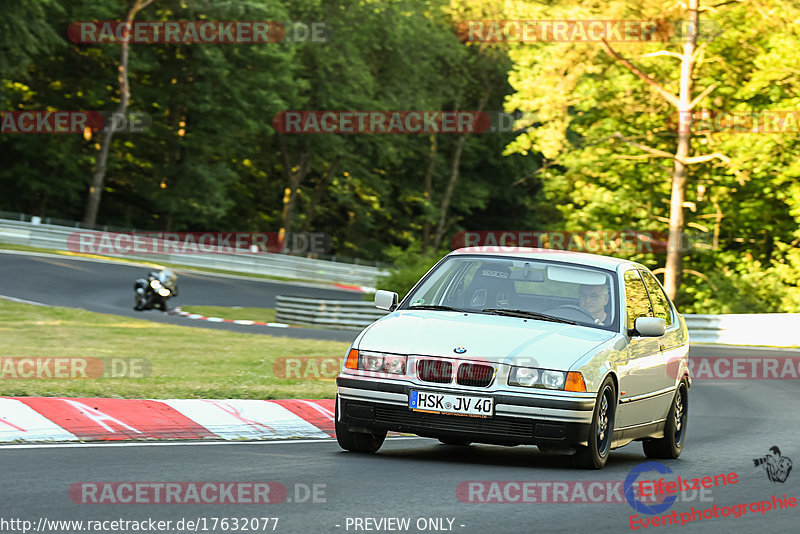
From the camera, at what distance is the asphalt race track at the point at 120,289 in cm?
2805

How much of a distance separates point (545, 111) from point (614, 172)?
524 cm

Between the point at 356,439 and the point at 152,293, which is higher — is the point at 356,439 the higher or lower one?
the higher one

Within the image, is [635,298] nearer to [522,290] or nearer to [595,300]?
[595,300]

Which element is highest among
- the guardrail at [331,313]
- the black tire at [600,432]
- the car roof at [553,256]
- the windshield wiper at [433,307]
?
the car roof at [553,256]

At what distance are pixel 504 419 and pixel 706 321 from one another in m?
24.5

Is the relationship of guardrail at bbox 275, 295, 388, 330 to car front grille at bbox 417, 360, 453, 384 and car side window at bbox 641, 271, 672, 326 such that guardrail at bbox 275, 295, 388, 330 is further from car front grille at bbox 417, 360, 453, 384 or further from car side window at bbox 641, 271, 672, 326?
car front grille at bbox 417, 360, 453, 384

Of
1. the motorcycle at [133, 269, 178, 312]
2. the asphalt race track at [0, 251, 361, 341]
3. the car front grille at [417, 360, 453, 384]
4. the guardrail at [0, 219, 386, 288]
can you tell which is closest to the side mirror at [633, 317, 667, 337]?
the car front grille at [417, 360, 453, 384]

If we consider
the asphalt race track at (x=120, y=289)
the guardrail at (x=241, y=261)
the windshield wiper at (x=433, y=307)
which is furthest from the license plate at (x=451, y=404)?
the guardrail at (x=241, y=261)

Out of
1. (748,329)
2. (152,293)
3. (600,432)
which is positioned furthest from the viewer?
(748,329)

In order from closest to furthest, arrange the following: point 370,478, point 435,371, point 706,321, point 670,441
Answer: point 370,478 → point 435,371 → point 670,441 → point 706,321

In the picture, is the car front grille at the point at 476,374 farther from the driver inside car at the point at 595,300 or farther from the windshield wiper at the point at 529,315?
the driver inside car at the point at 595,300

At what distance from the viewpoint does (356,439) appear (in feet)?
29.3

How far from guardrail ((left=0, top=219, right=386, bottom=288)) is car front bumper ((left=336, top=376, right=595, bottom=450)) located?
117ft

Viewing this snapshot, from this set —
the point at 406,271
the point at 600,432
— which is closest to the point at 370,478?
the point at 600,432
